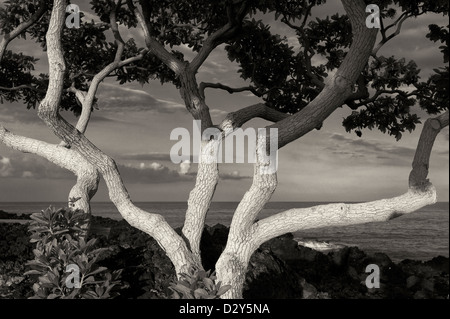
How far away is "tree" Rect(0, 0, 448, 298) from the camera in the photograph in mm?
7672

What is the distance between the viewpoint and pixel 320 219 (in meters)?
7.57

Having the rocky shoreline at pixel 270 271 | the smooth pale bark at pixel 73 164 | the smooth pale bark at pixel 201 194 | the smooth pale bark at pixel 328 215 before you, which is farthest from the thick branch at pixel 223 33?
the rocky shoreline at pixel 270 271

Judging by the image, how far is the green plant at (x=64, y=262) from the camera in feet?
22.5

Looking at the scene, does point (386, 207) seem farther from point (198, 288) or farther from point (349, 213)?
point (198, 288)

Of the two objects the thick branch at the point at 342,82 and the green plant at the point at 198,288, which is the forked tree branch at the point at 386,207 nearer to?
the thick branch at the point at 342,82

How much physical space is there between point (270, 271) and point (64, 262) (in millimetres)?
3717

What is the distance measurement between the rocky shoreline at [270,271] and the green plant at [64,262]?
93 cm

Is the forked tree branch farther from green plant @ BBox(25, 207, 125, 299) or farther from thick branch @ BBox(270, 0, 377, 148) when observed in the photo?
green plant @ BBox(25, 207, 125, 299)

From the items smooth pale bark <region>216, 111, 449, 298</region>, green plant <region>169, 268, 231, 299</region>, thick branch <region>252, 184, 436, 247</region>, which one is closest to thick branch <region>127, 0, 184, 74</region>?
smooth pale bark <region>216, 111, 449, 298</region>

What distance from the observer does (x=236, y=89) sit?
11445mm

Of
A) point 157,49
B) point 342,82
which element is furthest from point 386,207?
point 157,49
